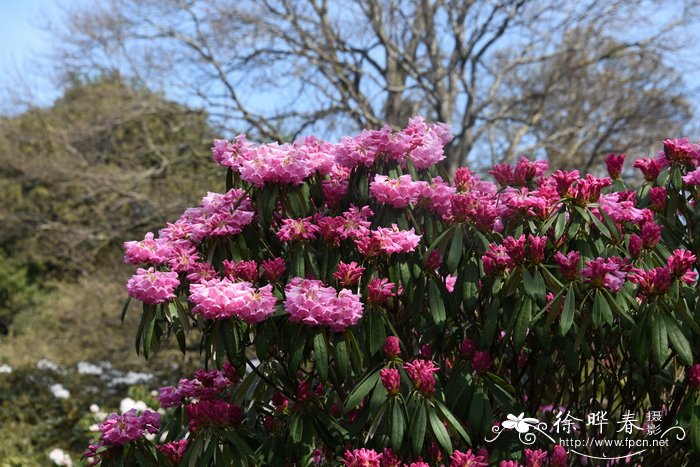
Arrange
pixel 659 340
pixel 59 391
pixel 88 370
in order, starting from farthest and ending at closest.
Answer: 1. pixel 88 370
2. pixel 59 391
3. pixel 659 340

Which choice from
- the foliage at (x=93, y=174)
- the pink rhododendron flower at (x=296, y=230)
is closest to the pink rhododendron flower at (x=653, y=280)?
the pink rhododendron flower at (x=296, y=230)

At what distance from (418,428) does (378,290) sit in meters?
0.39

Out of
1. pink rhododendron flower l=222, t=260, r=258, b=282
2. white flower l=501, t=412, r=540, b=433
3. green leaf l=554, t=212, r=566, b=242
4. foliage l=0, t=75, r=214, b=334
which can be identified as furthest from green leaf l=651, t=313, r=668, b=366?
foliage l=0, t=75, r=214, b=334

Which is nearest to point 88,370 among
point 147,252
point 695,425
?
point 147,252

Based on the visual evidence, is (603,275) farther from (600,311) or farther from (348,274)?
(348,274)

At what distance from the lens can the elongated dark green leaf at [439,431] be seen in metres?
1.98

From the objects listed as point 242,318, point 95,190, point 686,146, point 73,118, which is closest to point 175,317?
point 242,318

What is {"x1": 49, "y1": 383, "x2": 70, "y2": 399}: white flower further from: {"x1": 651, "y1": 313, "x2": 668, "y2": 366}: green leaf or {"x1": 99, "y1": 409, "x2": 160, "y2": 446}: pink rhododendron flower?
{"x1": 651, "y1": 313, "x2": 668, "y2": 366}: green leaf

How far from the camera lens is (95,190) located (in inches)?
423

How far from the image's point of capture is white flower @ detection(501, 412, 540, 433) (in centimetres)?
222

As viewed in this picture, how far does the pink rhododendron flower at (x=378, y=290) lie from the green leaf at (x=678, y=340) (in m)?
0.73

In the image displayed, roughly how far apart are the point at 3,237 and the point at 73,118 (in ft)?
7.96

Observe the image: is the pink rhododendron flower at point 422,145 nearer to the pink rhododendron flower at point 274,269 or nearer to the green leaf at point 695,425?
the pink rhododendron flower at point 274,269

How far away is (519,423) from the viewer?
7.33 feet
